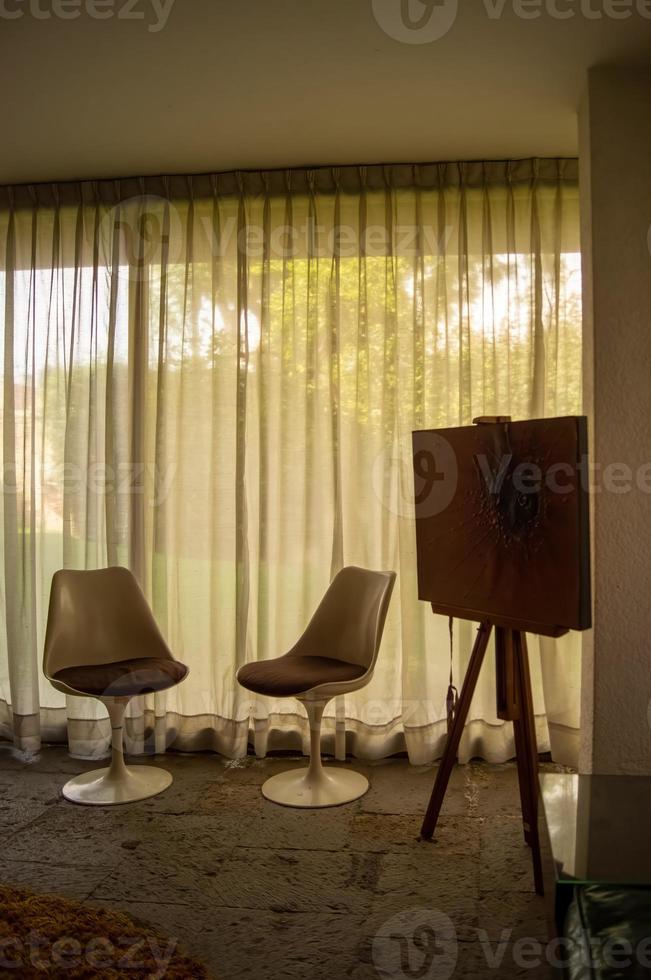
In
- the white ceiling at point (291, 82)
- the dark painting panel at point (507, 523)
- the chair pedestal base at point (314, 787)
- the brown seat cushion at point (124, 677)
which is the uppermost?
the white ceiling at point (291, 82)

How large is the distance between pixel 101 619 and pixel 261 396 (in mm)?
1348

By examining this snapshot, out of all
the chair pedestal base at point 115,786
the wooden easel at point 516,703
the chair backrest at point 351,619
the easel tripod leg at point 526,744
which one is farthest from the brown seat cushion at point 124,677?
the easel tripod leg at point 526,744

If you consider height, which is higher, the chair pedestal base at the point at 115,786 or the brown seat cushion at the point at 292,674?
the brown seat cushion at the point at 292,674

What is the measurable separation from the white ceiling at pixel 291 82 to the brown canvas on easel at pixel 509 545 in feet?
4.51

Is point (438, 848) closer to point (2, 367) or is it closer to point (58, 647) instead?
point (58, 647)

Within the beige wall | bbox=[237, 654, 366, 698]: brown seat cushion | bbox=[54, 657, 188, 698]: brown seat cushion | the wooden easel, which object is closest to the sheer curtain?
bbox=[237, 654, 366, 698]: brown seat cushion

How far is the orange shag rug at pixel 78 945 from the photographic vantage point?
2461mm

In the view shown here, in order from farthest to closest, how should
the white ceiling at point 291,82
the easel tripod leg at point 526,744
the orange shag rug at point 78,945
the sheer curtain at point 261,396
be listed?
the sheer curtain at point 261,396
the easel tripod leg at point 526,744
the white ceiling at point 291,82
the orange shag rug at point 78,945

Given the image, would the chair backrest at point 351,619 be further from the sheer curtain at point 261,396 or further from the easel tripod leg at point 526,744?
the easel tripod leg at point 526,744

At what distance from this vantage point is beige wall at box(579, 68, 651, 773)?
331 centimetres

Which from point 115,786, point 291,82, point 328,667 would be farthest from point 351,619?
point 291,82

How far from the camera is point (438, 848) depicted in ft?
10.9

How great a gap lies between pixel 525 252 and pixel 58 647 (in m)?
2.93

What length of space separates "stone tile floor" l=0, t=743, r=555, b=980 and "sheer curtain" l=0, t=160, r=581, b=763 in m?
0.42
